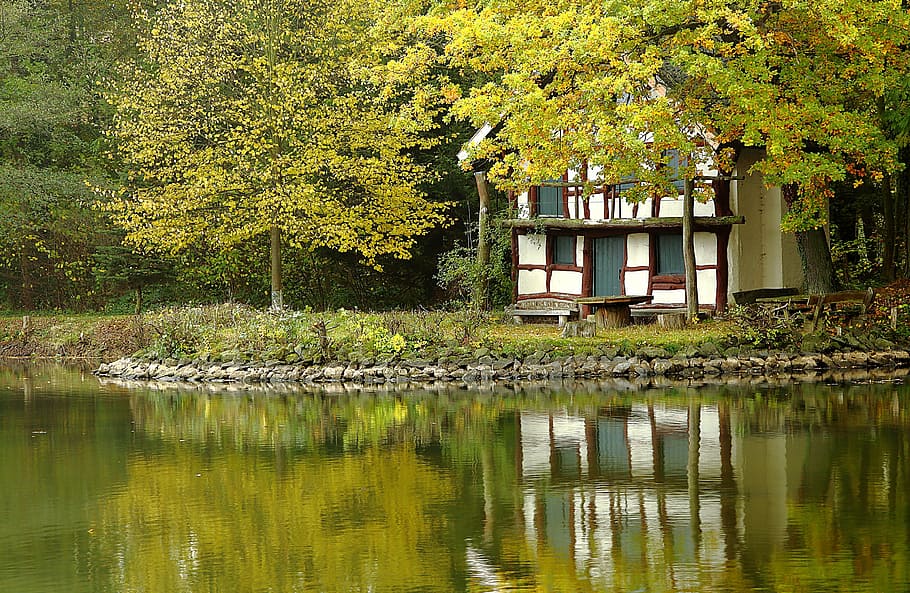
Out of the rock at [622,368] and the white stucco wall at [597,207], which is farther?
the white stucco wall at [597,207]

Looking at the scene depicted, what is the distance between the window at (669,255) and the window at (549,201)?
2484 mm

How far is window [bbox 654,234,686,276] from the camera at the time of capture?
2670 centimetres

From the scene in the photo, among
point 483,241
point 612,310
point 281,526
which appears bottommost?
point 281,526

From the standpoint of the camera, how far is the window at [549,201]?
27906mm

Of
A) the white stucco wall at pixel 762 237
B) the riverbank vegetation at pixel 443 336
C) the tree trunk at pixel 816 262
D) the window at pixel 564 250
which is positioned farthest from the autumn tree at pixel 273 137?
the tree trunk at pixel 816 262

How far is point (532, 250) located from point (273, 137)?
6926 mm

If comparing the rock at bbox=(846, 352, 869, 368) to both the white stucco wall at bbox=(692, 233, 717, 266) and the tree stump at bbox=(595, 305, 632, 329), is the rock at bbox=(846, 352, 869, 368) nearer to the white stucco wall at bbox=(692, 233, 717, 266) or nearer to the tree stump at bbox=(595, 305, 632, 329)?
the tree stump at bbox=(595, 305, 632, 329)

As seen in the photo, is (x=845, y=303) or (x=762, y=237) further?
(x=762, y=237)

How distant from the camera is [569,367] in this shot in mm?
20594

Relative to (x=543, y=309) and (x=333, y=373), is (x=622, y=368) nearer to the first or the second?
(x=333, y=373)

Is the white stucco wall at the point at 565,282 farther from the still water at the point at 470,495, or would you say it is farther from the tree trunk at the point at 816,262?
the still water at the point at 470,495

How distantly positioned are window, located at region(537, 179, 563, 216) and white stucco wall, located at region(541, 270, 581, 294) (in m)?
1.40

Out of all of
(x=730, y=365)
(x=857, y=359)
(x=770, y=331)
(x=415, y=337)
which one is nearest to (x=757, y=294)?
(x=770, y=331)

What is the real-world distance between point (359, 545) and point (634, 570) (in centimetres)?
213
